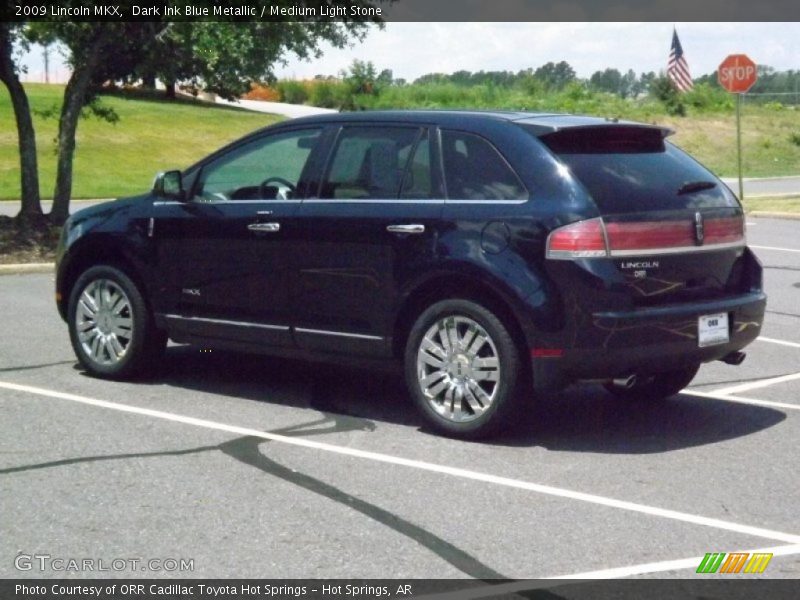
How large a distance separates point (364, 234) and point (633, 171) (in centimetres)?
158

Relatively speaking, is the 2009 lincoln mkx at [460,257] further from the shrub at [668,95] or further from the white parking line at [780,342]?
the shrub at [668,95]

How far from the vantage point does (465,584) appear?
194 inches

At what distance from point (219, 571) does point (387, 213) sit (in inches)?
120

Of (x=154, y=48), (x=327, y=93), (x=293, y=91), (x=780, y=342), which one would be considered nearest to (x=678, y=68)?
(x=327, y=93)

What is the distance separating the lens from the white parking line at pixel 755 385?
8688 millimetres

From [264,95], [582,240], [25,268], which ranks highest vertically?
[264,95]

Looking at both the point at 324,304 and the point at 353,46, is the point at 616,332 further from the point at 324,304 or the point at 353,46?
the point at 353,46

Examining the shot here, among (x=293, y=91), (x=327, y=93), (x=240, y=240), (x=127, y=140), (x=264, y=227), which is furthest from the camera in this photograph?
(x=293, y=91)

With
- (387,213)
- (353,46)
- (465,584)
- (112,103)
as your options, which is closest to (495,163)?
(387,213)

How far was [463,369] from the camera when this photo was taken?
23.9 ft

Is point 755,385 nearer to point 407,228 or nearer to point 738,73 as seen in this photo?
point 407,228

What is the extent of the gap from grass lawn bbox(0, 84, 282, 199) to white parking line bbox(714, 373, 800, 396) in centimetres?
2136

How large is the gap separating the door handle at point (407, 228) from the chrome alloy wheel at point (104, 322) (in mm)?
2243

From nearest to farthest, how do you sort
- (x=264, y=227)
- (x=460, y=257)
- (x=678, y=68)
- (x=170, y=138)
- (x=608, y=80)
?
(x=460, y=257) → (x=264, y=227) → (x=170, y=138) → (x=678, y=68) → (x=608, y=80)
